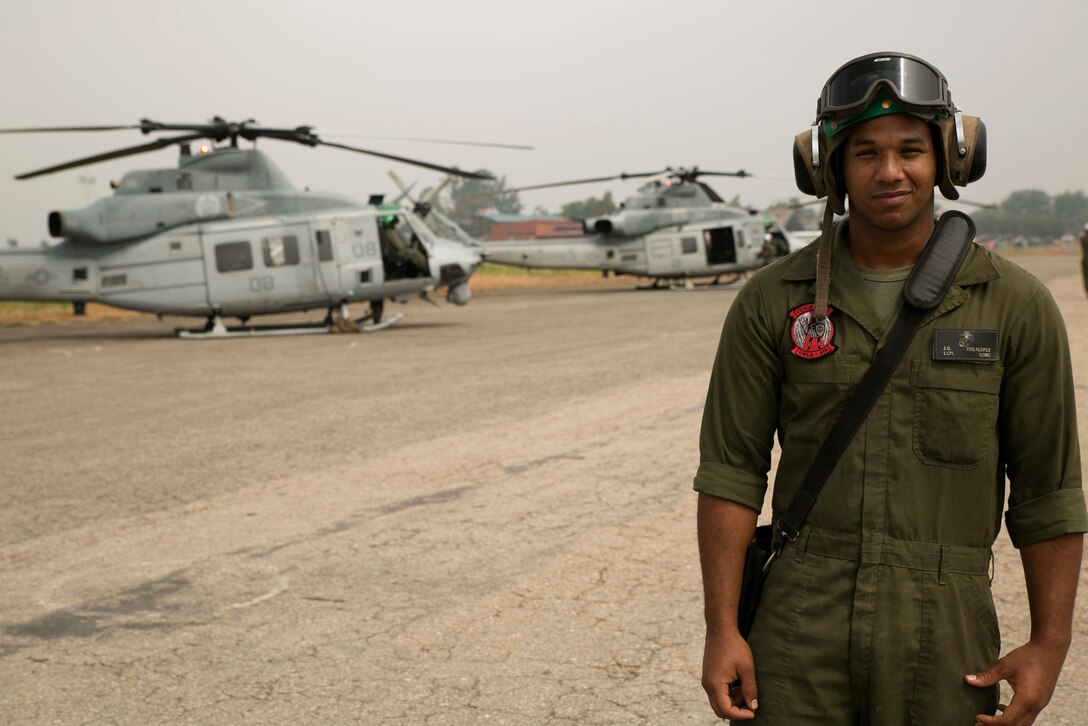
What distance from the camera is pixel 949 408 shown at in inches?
79.9

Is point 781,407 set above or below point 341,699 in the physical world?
above

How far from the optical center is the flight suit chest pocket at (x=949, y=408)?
6.66 feet

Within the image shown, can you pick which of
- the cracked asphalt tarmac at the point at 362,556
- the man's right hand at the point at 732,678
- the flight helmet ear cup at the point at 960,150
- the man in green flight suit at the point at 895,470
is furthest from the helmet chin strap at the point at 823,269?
the cracked asphalt tarmac at the point at 362,556

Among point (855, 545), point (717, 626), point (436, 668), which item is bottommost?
point (436, 668)

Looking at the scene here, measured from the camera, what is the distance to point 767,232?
109ft

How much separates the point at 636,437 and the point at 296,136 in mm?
10495

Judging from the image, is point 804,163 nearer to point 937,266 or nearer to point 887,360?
point 937,266

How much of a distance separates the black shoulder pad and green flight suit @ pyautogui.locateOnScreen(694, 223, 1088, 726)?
27 millimetres

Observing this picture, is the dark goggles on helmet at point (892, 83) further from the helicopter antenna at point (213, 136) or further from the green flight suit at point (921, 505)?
the helicopter antenna at point (213, 136)

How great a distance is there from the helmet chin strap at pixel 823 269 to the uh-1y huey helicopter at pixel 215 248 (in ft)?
55.2

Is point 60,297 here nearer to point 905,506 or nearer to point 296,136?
point 296,136

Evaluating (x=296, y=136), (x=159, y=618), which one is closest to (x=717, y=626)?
(x=159, y=618)

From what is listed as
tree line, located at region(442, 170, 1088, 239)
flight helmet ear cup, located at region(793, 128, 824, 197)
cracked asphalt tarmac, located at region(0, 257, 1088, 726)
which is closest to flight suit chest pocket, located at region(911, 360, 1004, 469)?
flight helmet ear cup, located at region(793, 128, 824, 197)

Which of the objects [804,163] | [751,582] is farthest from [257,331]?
[751,582]
